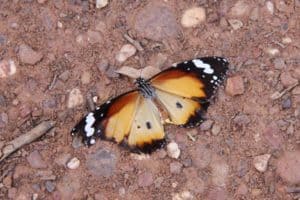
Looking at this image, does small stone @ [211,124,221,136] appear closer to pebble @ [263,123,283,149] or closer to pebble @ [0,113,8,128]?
pebble @ [263,123,283,149]

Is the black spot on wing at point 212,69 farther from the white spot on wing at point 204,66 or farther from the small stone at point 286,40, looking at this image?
the small stone at point 286,40

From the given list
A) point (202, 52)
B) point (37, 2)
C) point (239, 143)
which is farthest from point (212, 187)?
point (37, 2)

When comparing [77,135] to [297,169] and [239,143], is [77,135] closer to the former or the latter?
[239,143]

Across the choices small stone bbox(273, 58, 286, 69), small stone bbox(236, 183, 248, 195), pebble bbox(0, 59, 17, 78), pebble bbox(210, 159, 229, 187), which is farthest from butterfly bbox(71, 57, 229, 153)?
pebble bbox(0, 59, 17, 78)

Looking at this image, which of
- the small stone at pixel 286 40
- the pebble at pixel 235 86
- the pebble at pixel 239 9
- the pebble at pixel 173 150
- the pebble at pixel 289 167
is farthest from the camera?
the pebble at pixel 239 9

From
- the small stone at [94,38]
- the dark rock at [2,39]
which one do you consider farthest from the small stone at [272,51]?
the dark rock at [2,39]

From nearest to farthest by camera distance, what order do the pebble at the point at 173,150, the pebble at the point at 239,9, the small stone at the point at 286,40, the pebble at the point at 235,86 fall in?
the pebble at the point at 173,150 → the pebble at the point at 235,86 → the small stone at the point at 286,40 → the pebble at the point at 239,9
